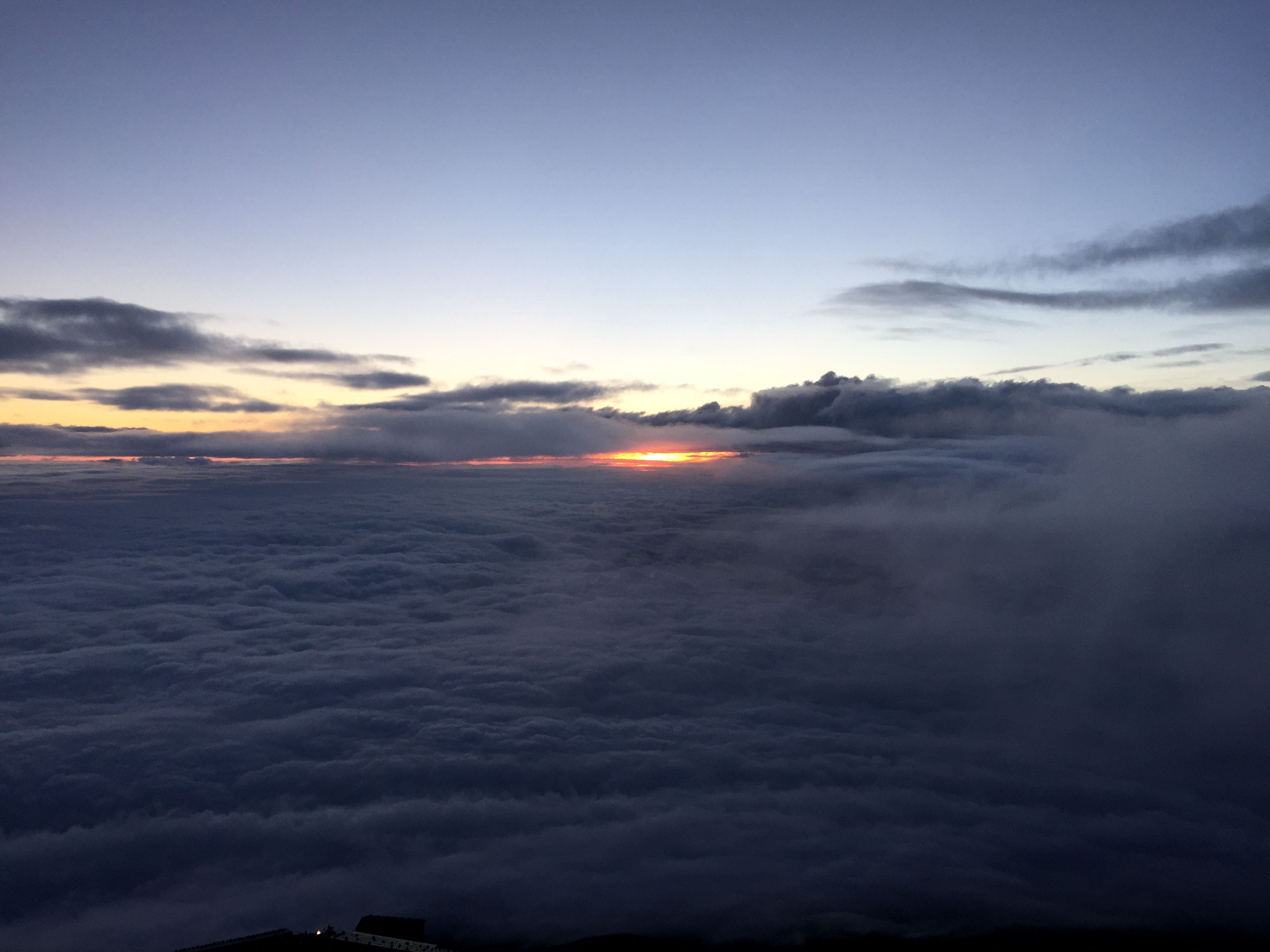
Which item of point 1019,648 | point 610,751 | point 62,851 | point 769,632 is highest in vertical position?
point 62,851

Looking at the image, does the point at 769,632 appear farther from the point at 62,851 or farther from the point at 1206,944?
the point at 62,851

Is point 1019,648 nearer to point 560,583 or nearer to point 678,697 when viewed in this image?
point 678,697

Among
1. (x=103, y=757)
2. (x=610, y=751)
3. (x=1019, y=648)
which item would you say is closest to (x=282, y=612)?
(x=103, y=757)

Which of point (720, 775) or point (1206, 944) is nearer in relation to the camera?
point (1206, 944)

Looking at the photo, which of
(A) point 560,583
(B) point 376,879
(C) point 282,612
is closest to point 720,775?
(B) point 376,879

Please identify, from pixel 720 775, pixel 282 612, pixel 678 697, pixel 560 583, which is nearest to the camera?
pixel 720 775

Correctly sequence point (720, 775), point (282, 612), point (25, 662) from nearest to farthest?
point (720, 775) < point (25, 662) < point (282, 612)

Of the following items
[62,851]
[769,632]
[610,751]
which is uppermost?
[62,851]

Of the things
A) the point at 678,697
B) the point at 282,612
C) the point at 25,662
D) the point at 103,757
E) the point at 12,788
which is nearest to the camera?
the point at 12,788

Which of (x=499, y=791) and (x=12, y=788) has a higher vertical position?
(x=12, y=788)
